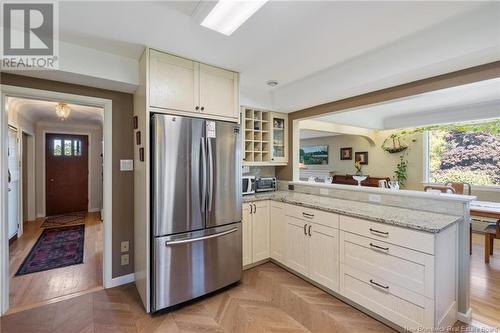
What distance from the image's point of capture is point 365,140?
6.54m

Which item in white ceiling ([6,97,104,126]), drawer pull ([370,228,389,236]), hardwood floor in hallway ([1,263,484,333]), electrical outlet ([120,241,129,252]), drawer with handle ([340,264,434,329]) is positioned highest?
white ceiling ([6,97,104,126])

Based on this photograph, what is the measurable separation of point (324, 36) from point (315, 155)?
649 centimetres

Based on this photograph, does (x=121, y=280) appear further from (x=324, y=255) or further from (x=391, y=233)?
(x=391, y=233)

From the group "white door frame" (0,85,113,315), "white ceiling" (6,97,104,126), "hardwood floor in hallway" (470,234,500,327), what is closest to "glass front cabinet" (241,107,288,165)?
"white door frame" (0,85,113,315)

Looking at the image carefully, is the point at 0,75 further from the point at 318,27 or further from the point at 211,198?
the point at 318,27

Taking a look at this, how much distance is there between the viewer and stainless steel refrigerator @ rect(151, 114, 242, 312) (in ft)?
6.86

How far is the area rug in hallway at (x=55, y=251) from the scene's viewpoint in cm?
304

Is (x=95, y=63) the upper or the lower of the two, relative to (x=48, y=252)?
upper

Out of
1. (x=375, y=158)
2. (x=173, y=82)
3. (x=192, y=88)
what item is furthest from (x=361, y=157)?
(x=173, y=82)

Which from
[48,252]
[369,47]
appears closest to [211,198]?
[369,47]

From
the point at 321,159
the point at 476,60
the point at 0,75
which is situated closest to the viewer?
the point at 476,60

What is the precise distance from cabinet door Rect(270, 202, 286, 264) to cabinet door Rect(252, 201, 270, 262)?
3.1 inches

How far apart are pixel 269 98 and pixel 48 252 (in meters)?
4.03

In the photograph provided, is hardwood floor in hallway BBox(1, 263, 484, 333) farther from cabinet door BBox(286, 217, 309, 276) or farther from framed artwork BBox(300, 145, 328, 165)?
framed artwork BBox(300, 145, 328, 165)
